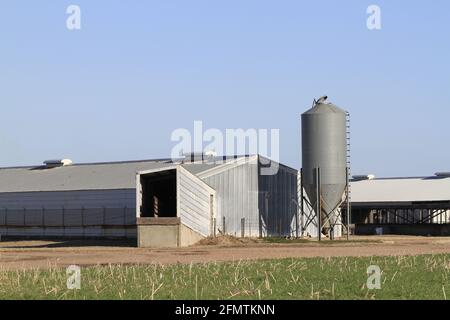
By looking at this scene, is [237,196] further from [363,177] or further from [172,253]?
[363,177]

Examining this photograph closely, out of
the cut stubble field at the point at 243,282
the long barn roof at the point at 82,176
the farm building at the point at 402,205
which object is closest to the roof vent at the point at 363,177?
the farm building at the point at 402,205

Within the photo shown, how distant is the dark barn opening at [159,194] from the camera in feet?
187

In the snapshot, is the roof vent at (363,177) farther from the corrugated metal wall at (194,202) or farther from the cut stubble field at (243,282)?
the cut stubble field at (243,282)

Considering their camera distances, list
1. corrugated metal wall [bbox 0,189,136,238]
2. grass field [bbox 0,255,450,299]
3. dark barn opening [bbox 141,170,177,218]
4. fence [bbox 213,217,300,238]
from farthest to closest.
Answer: corrugated metal wall [bbox 0,189,136,238], fence [bbox 213,217,300,238], dark barn opening [bbox 141,170,177,218], grass field [bbox 0,255,450,299]

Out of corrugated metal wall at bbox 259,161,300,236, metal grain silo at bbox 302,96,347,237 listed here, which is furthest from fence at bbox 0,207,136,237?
metal grain silo at bbox 302,96,347,237

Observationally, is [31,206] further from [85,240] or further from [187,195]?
[187,195]

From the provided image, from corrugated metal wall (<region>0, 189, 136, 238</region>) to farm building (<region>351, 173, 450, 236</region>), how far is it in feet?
100

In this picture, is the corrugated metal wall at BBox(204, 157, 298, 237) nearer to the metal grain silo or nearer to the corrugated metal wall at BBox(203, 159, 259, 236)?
the corrugated metal wall at BBox(203, 159, 259, 236)

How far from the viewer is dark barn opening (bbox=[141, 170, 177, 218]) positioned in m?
56.9

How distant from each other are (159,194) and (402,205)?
116 feet

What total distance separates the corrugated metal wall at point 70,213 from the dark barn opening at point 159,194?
5582mm

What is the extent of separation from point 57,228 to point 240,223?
15895 millimetres
